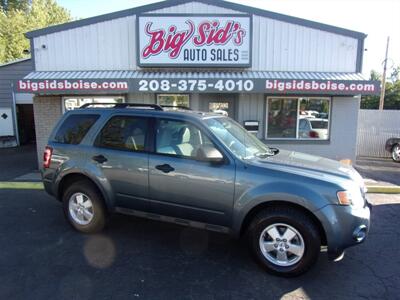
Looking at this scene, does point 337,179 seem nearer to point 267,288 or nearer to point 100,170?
point 267,288

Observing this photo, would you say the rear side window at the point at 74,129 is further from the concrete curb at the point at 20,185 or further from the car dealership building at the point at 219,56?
the car dealership building at the point at 219,56

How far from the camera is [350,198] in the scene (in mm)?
3381

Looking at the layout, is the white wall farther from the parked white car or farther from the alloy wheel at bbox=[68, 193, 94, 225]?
the alloy wheel at bbox=[68, 193, 94, 225]

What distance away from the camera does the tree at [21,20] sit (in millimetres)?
26750

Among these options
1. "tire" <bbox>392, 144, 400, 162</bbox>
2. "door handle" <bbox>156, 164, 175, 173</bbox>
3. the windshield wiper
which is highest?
the windshield wiper

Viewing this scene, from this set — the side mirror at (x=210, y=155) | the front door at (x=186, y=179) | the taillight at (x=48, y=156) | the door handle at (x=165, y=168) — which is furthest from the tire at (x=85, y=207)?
the side mirror at (x=210, y=155)

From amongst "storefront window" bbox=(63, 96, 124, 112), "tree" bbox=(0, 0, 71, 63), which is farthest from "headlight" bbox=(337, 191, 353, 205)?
"tree" bbox=(0, 0, 71, 63)

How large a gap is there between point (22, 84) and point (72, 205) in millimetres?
5708

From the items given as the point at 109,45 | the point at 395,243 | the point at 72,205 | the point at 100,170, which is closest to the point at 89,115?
the point at 100,170

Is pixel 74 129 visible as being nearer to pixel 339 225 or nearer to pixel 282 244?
pixel 282 244

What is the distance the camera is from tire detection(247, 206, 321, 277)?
3410mm

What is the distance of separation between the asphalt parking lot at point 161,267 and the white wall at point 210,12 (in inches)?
234

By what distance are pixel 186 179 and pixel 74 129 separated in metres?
2.14

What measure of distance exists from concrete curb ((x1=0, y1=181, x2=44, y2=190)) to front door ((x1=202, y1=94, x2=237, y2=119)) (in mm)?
5255
